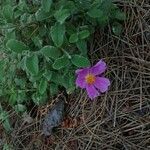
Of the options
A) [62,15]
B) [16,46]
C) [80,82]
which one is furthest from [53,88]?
[62,15]

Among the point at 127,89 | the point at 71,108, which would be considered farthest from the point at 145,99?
the point at 71,108

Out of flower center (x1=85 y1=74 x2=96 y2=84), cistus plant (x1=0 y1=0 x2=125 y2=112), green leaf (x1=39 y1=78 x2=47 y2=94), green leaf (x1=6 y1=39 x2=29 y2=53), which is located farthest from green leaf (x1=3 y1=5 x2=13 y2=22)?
flower center (x1=85 y1=74 x2=96 y2=84)

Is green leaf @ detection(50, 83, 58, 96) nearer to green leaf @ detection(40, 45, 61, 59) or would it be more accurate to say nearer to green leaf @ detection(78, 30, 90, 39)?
green leaf @ detection(40, 45, 61, 59)

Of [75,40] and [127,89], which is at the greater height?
[75,40]

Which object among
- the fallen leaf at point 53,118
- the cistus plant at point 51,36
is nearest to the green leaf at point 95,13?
the cistus plant at point 51,36

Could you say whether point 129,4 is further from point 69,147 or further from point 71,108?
point 69,147

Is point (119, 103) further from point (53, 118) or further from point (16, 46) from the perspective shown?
point (16, 46)
